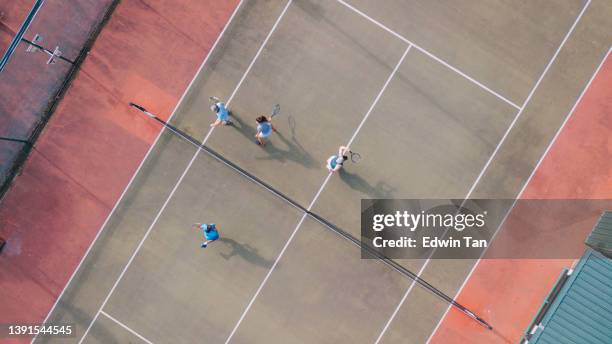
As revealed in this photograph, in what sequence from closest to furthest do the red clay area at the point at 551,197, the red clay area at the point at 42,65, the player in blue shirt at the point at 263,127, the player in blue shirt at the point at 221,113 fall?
the player in blue shirt at the point at 263,127 < the player in blue shirt at the point at 221,113 < the red clay area at the point at 551,197 < the red clay area at the point at 42,65

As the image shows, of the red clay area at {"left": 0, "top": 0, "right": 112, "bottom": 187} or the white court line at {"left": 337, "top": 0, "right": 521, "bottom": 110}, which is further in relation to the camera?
the red clay area at {"left": 0, "top": 0, "right": 112, "bottom": 187}

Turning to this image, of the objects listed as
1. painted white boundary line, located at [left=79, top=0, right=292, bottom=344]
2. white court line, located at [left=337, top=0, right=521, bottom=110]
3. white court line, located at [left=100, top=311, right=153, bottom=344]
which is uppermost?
white court line, located at [left=337, top=0, right=521, bottom=110]

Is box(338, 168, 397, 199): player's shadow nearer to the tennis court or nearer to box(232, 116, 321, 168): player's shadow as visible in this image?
the tennis court

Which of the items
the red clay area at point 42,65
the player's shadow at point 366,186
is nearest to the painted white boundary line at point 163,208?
the player's shadow at point 366,186

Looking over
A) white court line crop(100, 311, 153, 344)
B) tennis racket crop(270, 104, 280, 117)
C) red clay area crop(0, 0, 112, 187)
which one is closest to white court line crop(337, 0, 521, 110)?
tennis racket crop(270, 104, 280, 117)

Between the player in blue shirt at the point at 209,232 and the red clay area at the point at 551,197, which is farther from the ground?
the red clay area at the point at 551,197

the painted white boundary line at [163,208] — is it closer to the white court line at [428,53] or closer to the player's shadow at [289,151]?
the player's shadow at [289,151]

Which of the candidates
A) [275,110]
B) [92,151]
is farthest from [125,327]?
[275,110]

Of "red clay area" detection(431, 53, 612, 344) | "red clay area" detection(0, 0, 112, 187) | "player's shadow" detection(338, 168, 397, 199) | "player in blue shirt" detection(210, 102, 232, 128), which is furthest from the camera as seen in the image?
"red clay area" detection(0, 0, 112, 187)
